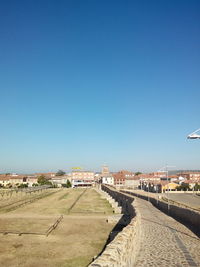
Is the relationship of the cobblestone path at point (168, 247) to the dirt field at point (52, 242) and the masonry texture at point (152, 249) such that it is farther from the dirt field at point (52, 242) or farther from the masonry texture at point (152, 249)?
the dirt field at point (52, 242)

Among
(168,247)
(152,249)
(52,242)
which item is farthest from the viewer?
(52,242)

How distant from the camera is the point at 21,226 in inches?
945

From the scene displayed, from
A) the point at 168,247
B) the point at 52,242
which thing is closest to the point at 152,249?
the point at 168,247

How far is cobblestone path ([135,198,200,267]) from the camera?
10.3 m

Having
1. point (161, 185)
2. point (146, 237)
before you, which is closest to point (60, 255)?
point (146, 237)

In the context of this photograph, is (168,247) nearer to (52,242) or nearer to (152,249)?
(152,249)

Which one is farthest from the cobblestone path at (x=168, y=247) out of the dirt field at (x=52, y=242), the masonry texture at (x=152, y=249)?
the dirt field at (x=52, y=242)

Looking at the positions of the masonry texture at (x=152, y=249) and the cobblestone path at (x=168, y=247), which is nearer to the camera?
the masonry texture at (x=152, y=249)

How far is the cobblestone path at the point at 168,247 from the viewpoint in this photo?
10258 millimetres

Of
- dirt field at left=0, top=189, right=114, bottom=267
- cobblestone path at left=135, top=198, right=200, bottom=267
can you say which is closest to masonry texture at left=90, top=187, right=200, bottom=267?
cobblestone path at left=135, top=198, right=200, bottom=267

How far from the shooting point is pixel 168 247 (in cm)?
1219

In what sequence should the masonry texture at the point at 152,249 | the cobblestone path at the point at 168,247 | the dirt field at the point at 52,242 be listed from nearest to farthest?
the masonry texture at the point at 152,249, the cobblestone path at the point at 168,247, the dirt field at the point at 52,242

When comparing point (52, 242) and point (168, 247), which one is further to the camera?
point (52, 242)

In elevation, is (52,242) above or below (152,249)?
below
